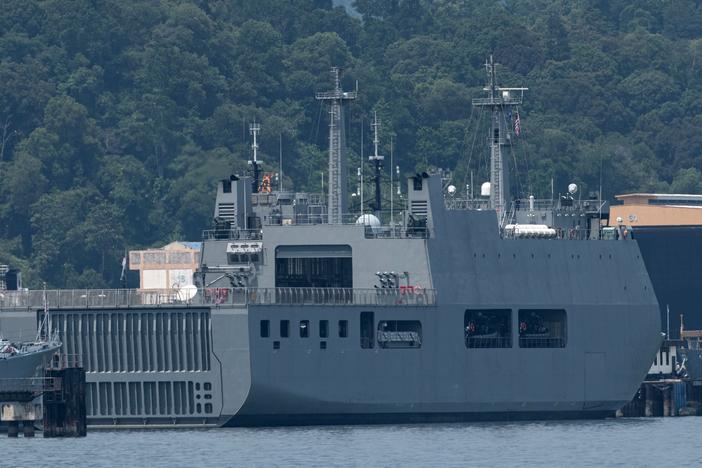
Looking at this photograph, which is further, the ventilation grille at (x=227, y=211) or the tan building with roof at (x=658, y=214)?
the tan building with roof at (x=658, y=214)

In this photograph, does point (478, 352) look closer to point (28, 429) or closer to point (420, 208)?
point (420, 208)

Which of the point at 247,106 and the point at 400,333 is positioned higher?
the point at 247,106

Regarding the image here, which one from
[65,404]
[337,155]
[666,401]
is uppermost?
[337,155]

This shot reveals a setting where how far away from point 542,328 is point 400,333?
6.35 metres

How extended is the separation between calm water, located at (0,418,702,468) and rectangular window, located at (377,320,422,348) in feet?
9.64

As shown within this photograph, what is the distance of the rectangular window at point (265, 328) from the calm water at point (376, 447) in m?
3.16

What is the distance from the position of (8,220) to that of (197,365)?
66.2 m

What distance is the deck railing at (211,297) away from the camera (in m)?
83.6

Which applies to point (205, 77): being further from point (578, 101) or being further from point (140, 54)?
point (578, 101)

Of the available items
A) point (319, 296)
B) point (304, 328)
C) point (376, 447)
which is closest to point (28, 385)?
point (304, 328)

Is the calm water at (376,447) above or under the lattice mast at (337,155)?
under

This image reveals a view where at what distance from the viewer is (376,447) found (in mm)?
77125

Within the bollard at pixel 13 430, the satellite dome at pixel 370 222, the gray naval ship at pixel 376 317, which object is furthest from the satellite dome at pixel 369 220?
the bollard at pixel 13 430

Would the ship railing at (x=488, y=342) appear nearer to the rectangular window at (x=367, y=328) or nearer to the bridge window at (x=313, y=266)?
the rectangular window at (x=367, y=328)
